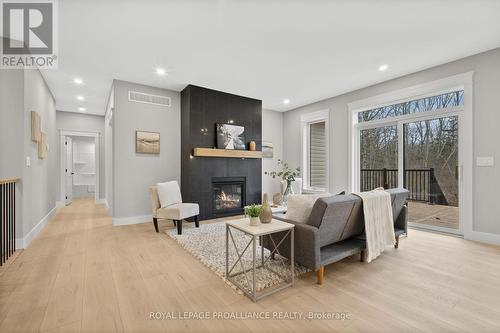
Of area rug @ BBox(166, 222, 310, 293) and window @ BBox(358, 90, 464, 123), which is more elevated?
window @ BBox(358, 90, 464, 123)

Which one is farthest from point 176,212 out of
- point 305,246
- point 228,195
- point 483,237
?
point 483,237

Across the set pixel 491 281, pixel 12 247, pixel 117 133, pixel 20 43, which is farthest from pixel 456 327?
pixel 20 43

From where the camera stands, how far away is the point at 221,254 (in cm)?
285

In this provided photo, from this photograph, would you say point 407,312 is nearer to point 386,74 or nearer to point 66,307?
point 66,307

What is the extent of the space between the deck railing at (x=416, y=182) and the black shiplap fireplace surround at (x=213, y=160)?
262cm

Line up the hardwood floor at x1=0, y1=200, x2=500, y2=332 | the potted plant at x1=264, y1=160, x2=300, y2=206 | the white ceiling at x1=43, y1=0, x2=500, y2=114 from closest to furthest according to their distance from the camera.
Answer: the hardwood floor at x1=0, y1=200, x2=500, y2=332 < the white ceiling at x1=43, y1=0, x2=500, y2=114 < the potted plant at x1=264, y1=160, x2=300, y2=206

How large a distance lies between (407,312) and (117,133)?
4.81 m

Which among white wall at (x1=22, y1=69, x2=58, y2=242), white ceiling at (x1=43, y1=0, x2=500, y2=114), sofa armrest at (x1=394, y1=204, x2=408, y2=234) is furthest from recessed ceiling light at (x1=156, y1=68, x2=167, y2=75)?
sofa armrest at (x1=394, y1=204, x2=408, y2=234)

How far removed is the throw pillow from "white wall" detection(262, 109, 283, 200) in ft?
9.55

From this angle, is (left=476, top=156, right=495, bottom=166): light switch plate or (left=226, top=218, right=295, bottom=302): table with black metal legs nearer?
(left=226, top=218, right=295, bottom=302): table with black metal legs

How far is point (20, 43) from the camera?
122 inches

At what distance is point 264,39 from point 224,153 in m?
2.50

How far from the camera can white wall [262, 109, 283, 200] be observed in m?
6.62

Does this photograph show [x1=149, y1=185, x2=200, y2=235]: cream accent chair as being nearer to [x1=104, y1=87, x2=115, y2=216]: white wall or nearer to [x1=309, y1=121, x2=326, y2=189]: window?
[x1=104, y1=87, x2=115, y2=216]: white wall
